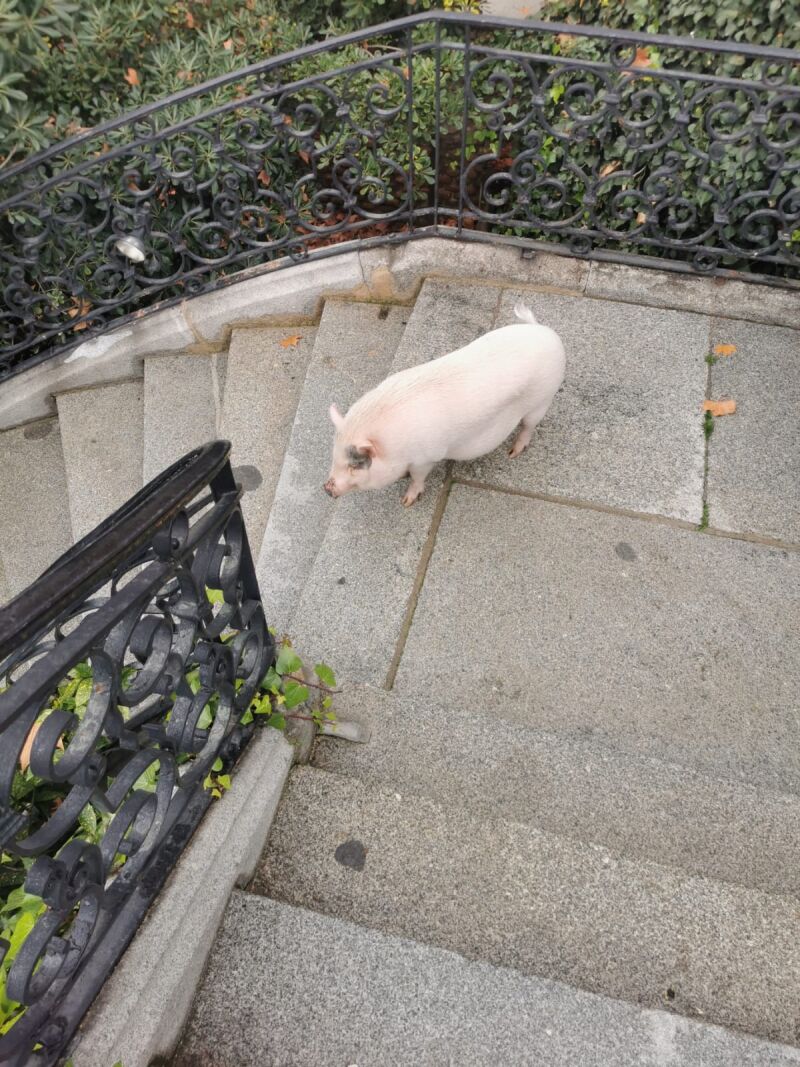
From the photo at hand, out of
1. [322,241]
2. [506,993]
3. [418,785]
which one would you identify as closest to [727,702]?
[418,785]

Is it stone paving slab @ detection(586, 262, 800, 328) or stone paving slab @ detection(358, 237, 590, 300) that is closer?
stone paving slab @ detection(586, 262, 800, 328)

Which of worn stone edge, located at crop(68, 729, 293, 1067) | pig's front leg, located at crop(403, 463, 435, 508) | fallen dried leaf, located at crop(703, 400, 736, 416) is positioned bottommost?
worn stone edge, located at crop(68, 729, 293, 1067)

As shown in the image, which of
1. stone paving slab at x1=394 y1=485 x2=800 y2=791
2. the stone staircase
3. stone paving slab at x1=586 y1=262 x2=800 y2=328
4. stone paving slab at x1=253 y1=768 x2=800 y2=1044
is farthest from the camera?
stone paving slab at x1=586 y1=262 x2=800 y2=328

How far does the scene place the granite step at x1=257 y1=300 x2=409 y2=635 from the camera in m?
3.92

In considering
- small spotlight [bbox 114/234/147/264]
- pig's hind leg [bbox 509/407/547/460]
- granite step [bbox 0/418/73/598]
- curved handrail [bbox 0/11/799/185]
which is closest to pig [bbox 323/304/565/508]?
pig's hind leg [bbox 509/407/547/460]

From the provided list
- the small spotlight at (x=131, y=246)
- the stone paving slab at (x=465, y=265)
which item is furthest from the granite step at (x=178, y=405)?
the stone paving slab at (x=465, y=265)

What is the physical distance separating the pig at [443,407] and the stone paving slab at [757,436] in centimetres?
103

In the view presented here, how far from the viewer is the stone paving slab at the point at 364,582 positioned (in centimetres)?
336

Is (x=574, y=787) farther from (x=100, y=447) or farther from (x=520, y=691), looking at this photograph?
(x=100, y=447)

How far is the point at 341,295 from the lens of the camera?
516 cm

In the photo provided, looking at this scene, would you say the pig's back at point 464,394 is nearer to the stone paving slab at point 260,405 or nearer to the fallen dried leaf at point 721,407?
the fallen dried leaf at point 721,407

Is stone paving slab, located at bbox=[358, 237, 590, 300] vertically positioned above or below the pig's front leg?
above

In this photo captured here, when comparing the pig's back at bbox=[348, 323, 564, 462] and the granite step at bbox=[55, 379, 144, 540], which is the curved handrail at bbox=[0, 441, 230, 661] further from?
the granite step at bbox=[55, 379, 144, 540]

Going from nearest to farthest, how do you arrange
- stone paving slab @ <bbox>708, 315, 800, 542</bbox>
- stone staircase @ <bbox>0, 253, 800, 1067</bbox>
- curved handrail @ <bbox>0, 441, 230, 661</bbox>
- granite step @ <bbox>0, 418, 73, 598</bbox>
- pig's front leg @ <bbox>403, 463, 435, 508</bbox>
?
curved handrail @ <bbox>0, 441, 230, 661</bbox>, stone staircase @ <bbox>0, 253, 800, 1067</bbox>, pig's front leg @ <bbox>403, 463, 435, 508</bbox>, stone paving slab @ <bbox>708, 315, 800, 542</bbox>, granite step @ <bbox>0, 418, 73, 598</bbox>
